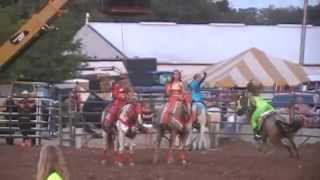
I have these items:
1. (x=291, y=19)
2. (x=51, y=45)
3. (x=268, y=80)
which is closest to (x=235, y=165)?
(x=268, y=80)

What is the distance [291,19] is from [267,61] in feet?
A: 166

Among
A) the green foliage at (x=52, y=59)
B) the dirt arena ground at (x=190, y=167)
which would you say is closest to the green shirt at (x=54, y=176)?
the dirt arena ground at (x=190, y=167)

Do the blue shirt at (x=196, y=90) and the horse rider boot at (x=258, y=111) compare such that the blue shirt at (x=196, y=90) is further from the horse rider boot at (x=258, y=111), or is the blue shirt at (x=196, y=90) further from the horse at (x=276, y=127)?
the horse at (x=276, y=127)

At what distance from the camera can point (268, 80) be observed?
113ft

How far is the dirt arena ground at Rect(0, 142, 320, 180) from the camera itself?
619 inches

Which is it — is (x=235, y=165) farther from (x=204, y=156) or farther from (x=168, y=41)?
(x=168, y=41)

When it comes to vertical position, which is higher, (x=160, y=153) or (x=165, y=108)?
(x=165, y=108)

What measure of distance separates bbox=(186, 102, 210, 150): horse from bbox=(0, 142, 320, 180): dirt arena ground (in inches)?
38.6

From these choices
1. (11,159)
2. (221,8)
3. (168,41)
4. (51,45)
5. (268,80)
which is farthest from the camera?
(221,8)

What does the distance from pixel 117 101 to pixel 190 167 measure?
6.59 feet

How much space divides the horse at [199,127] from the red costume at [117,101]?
3.74 m

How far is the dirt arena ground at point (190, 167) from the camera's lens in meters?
15.7

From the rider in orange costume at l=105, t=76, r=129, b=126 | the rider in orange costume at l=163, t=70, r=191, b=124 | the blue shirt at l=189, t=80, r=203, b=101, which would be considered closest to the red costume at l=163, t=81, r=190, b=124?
the rider in orange costume at l=163, t=70, r=191, b=124

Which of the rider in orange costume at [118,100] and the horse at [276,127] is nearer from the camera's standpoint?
the rider in orange costume at [118,100]
